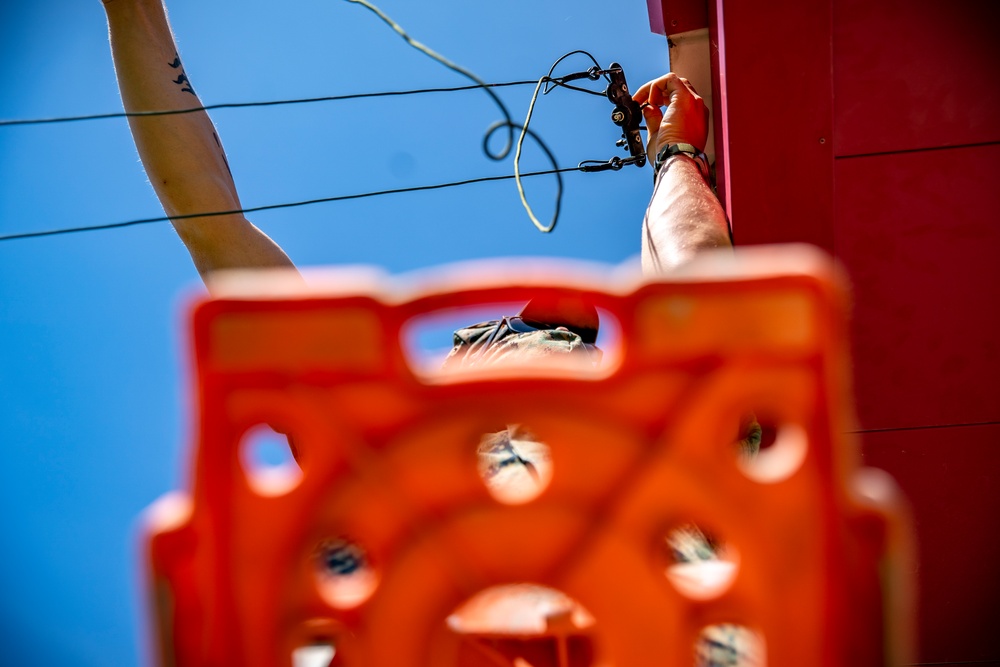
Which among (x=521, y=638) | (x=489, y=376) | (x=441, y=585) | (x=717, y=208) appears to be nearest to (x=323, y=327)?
(x=489, y=376)

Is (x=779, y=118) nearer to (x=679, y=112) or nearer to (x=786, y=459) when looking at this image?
(x=679, y=112)

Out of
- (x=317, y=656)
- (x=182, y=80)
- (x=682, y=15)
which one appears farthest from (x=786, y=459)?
(x=182, y=80)

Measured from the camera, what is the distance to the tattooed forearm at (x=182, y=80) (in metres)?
2.38

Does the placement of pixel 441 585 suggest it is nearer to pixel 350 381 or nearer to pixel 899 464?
pixel 350 381

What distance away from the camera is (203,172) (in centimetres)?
231

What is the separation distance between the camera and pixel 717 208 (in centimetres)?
230

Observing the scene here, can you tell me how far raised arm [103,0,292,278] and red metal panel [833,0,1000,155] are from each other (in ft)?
5.86

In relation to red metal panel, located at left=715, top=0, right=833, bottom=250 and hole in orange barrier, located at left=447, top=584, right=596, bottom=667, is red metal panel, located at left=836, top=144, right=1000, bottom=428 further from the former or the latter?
hole in orange barrier, located at left=447, top=584, right=596, bottom=667

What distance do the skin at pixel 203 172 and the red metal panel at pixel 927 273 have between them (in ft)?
1.33

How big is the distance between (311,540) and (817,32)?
79.6 inches

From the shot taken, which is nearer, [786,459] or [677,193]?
[786,459]

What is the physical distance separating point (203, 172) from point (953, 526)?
2.49 m

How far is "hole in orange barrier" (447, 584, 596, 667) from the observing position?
Result: 3.11 feet

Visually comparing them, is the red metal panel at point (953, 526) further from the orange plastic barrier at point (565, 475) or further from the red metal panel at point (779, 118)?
the orange plastic barrier at point (565, 475)
